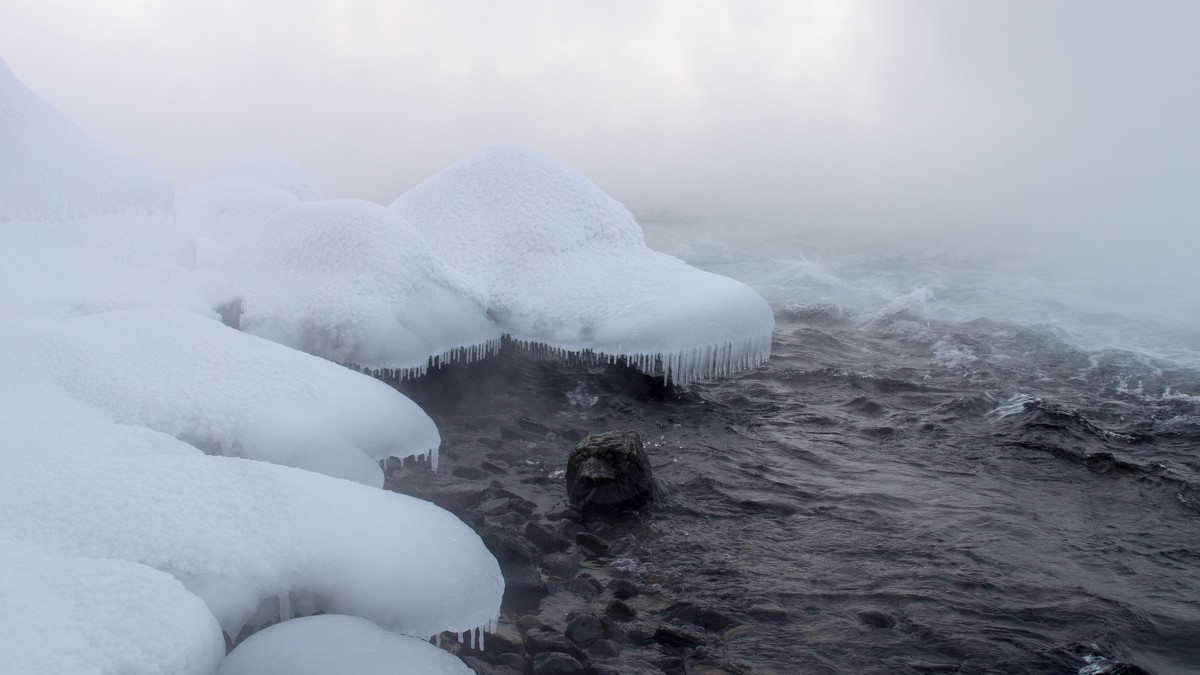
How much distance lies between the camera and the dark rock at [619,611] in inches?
190

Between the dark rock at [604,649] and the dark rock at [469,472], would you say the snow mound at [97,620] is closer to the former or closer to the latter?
the dark rock at [604,649]

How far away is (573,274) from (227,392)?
4300 millimetres

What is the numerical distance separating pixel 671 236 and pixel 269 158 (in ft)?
41.9

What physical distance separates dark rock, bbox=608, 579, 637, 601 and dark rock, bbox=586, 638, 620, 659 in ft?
1.56

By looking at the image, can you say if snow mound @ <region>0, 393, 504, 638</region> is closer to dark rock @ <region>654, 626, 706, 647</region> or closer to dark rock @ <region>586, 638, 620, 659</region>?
dark rock @ <region>586, 638, 620, 659</region>

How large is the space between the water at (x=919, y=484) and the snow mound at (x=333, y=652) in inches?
79.6

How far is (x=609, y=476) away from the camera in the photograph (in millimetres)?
6129

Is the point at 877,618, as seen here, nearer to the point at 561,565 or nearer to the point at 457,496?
the point at 561,565

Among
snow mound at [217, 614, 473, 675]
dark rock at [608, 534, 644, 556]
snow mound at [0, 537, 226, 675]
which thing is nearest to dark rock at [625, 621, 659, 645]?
dark rock at [608, 534, 644, 556]

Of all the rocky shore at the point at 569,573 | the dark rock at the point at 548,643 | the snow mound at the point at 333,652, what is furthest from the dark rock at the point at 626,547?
the snow mound at the point at 333,652

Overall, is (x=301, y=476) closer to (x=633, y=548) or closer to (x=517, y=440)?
(x=633, y=548)

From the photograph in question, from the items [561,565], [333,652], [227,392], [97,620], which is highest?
[227,392]

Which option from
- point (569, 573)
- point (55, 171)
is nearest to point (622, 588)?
point (569, 573)

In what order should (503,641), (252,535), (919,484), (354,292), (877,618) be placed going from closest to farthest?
1. (252,535)
2. (503,641)
3. (877,618)
4. (919,484)
5. (354,292)
